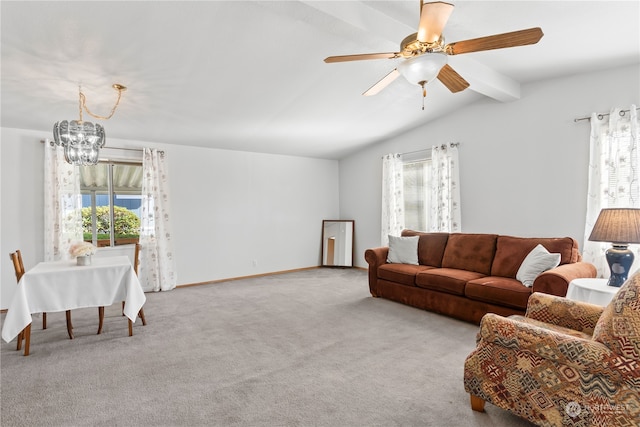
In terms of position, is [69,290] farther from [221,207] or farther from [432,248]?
[432,248]

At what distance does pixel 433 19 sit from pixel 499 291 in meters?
2.57

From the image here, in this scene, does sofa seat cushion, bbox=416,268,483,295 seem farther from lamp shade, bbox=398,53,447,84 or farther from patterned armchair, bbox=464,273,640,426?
lamp shade, bbox=398,53,447,84

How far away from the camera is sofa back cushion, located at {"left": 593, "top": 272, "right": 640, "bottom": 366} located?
143 cm

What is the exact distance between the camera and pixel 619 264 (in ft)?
8.70

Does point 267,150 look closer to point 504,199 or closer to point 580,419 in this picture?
point 504,199

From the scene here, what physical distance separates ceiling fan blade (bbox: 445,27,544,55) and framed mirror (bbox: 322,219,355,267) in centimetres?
492

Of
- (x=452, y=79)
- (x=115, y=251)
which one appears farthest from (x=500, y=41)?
(x=115, y=251)

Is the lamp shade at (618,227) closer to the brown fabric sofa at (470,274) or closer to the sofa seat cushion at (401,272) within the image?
the brown fabric sofa at (470,274)

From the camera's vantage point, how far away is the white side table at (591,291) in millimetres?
2502

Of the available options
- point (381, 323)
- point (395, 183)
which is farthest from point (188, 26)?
point (395, 183)

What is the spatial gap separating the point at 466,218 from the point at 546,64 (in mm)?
2185

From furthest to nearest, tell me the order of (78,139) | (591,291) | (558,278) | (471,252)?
(471,252) < (78,139) < (558,278) < (591,291)

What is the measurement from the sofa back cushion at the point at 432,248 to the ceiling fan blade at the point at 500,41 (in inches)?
115

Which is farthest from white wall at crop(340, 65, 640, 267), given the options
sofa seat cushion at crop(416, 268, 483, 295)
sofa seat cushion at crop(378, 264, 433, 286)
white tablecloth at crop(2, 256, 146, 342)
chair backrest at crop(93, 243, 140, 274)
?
chair backrest at crop(93, 243, 140, 274)
